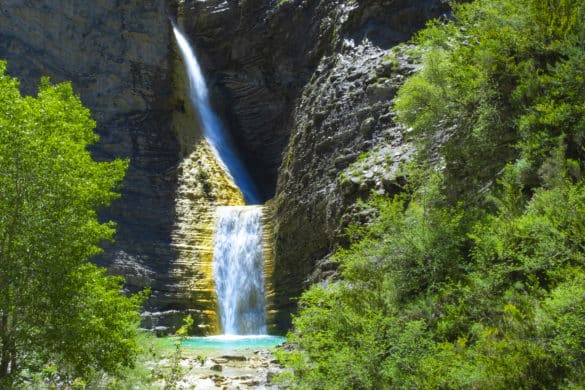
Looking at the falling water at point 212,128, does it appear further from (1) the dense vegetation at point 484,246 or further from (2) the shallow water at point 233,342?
(1) the dense vegetation at point 484,246

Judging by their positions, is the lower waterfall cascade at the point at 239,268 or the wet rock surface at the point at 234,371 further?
the lower waterfall cascade at the point at 239,268

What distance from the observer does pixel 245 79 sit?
38.5 m

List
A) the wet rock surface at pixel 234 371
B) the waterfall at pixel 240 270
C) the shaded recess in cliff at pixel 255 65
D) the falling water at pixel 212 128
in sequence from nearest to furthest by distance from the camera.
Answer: the wet rock surface at pixel 234 371
the waterfall at pixel 240 270
the shaded recess in cliff at pixel 255 65
the falling water at pixel 212 128

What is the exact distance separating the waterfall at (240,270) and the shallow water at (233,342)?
1.12 metres

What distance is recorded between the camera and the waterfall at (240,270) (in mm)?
27047

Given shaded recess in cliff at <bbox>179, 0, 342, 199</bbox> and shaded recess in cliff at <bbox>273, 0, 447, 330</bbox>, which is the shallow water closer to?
shaded recess in cliff at <bbox>273, 0, 447, 330</bbox>

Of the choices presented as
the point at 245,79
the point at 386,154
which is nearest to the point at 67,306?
the point at 386,154

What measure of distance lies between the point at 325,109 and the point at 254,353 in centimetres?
1298

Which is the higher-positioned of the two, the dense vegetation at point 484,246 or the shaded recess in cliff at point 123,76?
the shaded recess in cliff at point 123,76

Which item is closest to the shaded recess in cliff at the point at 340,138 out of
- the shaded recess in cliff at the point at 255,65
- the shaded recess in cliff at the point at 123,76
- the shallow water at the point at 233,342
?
the shallow water at the point at 233,342

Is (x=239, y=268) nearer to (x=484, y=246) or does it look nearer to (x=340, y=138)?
(x=340, y=138)

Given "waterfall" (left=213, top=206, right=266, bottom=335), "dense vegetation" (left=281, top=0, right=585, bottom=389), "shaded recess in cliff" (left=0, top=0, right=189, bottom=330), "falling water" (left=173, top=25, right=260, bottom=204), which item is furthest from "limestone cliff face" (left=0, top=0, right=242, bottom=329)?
"dense vegetation" (left=281, top=0, right=585, bottom=389)

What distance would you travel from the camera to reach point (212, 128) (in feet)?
124

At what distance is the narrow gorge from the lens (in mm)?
24750
